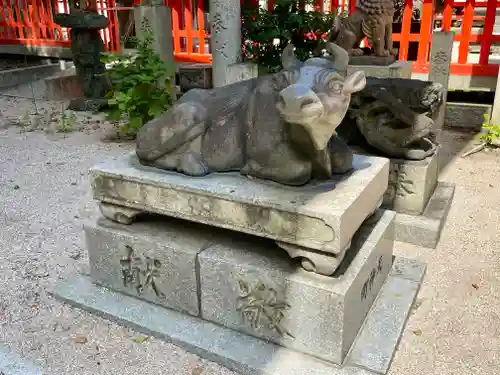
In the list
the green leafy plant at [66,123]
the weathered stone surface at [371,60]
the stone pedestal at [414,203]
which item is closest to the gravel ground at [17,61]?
the green leafy plant at [66,123]

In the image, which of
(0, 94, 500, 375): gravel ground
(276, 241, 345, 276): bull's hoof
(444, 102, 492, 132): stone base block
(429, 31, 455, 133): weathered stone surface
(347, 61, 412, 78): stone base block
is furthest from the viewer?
(444, 102, 492, 132): stone base block

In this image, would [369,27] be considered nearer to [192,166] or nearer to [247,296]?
[192,166]

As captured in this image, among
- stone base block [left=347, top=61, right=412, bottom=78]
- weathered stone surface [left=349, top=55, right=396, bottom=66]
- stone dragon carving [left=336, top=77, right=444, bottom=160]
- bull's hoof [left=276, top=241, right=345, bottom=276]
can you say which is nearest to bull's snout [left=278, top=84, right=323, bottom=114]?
A: bull's hoof [left=276, top=241, right=345, bottom=276]

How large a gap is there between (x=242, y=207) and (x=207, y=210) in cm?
20

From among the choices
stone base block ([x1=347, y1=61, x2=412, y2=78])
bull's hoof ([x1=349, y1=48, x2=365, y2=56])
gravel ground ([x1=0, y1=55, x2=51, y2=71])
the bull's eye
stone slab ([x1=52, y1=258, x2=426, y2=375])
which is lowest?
stone slab ([x1=52, y1=258, x2=426, y2=375])

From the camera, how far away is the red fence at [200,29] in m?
7.04

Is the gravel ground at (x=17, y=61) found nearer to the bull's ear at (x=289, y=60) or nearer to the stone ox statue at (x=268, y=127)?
the stone ox statue at (x=268, y=127)

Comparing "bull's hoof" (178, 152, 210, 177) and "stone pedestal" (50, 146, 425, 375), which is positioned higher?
"bull's hoof" (178, 152, 210, 177)

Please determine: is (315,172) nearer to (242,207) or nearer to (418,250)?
(242,207)

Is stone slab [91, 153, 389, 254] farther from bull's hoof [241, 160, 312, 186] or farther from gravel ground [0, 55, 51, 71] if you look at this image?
gravel ground [0, 55, 51, 71]

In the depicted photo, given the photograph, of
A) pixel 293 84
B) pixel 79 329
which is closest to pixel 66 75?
pixel 79 329

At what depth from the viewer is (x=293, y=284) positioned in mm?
2256

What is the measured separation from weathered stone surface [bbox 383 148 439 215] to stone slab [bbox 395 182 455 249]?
0.26 feet

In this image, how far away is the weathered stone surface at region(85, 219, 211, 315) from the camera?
2.57 meters
